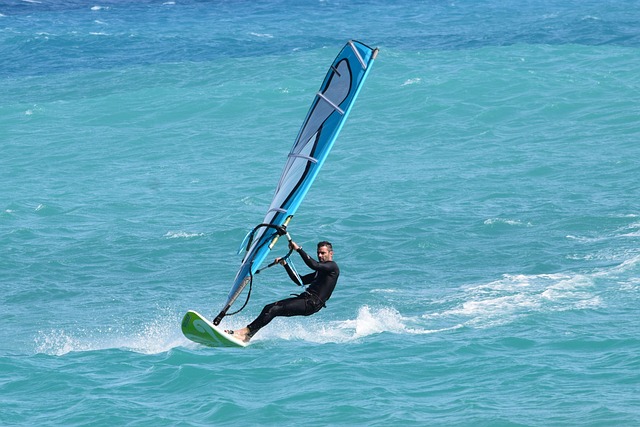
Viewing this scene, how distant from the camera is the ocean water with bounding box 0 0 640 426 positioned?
1405cm

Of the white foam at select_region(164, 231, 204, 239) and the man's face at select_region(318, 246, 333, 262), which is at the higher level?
the man's face at select_region(318, 246, 333, 262)

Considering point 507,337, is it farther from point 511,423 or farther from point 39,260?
point 39,260

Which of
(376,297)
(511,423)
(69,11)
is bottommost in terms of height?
(69,11)

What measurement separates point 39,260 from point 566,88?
1891cm

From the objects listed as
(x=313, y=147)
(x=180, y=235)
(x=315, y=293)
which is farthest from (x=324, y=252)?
(x=180, y=235)

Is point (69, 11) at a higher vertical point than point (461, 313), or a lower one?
lower

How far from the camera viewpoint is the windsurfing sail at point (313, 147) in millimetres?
13172

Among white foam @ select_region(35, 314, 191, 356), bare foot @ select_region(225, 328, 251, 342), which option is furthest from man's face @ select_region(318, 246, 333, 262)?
white foam @ select_region(35, 314, 191, 356)

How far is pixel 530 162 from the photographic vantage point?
88.6ft

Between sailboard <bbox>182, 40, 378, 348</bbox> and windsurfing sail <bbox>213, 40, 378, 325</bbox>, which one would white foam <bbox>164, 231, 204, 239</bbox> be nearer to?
sailboard <bbox>182, 40, 378, 348</bbox>

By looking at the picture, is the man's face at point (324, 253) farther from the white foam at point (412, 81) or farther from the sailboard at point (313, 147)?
the white foam at point (412, 81)

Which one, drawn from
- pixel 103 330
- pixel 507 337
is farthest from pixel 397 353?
pixel 103 330

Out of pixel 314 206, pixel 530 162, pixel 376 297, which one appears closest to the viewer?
pixel 376 297

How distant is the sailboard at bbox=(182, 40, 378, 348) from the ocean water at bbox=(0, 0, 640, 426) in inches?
69.3
